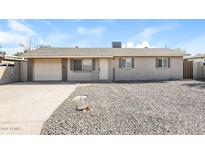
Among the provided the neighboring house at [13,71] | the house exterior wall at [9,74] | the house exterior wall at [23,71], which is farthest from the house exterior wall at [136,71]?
the house exterior wall at [9,74]

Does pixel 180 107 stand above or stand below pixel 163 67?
below

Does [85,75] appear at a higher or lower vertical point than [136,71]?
lower

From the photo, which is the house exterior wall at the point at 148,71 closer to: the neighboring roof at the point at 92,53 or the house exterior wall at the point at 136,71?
the house exterior wall at the point at 136,71

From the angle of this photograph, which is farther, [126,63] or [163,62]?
[163,62]

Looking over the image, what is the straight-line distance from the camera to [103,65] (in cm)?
2389

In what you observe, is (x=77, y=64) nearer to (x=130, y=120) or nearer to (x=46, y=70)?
(x=46, y=70)

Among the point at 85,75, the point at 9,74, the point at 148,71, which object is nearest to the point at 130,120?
the point at 85,75

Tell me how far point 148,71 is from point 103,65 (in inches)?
170

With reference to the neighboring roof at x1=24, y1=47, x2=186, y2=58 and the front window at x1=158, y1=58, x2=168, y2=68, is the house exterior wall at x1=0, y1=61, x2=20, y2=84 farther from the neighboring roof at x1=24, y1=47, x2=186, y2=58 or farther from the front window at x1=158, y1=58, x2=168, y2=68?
the front window at x1=158, y1=58, x2=168, y2=68

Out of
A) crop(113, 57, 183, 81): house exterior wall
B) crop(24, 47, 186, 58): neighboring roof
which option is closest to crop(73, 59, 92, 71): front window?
crop(24, 47, 186, 58): neighboring roof
